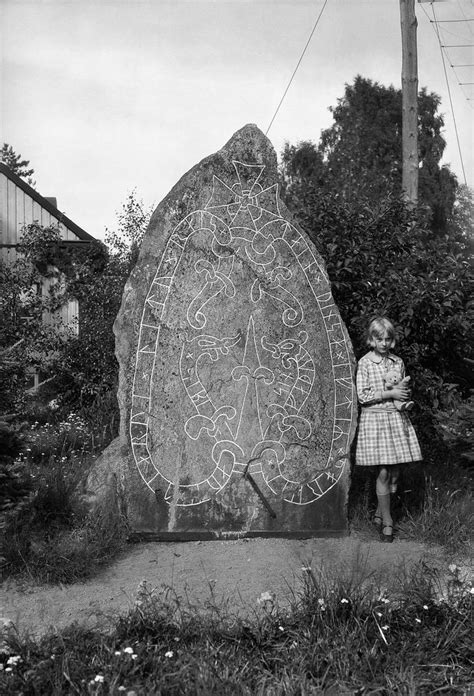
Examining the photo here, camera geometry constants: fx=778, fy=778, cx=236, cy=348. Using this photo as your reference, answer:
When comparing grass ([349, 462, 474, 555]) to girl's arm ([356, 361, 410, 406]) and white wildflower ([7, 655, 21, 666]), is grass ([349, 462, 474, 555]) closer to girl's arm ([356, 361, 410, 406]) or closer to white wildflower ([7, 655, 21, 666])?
girl's arm ([356, 361, 410, 406])

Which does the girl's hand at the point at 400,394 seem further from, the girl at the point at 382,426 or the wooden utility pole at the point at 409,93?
the wooden utility pole at the point at 409,93

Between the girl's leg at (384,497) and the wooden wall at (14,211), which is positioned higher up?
the wooden wall at (14,211)

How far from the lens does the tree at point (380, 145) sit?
77.3 ft

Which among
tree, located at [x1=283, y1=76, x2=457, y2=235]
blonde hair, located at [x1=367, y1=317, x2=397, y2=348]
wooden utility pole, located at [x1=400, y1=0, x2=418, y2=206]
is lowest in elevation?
blonde hair, located at [x1=367, y1=317, x2=397, y2=348]

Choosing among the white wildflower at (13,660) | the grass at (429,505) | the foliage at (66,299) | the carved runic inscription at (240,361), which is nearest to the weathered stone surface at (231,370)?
the carved runic inscription at (240,361)

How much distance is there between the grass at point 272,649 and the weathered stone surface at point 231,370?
125 centimetres

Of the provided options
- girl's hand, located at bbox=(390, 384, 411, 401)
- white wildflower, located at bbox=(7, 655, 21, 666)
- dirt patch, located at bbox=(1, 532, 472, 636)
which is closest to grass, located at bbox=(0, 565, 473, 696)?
white wildflower, located at bbox=(7, 655, 21, 666)

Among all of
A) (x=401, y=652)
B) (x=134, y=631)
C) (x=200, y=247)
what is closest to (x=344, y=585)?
(x=401, y=652)

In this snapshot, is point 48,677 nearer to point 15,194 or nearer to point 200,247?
point 200,247

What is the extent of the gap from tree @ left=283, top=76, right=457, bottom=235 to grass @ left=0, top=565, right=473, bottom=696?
20.4 meters

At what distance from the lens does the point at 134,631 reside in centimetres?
336

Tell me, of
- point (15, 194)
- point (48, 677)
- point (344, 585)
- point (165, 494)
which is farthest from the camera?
point (15, 194)

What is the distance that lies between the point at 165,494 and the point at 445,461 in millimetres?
2694

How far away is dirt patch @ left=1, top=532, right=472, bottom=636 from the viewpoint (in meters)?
3.80
